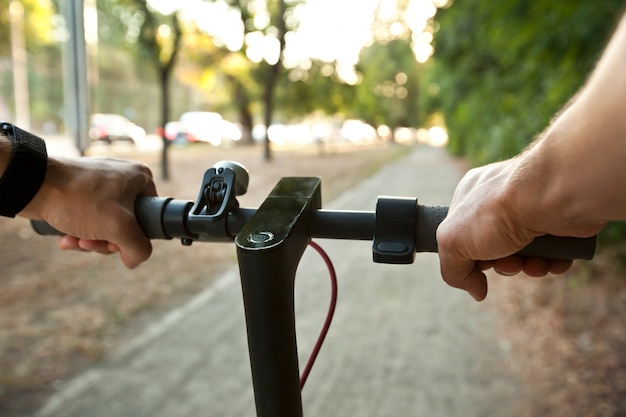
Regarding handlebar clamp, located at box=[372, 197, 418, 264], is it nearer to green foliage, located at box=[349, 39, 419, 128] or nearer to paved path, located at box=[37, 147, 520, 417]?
paved path, located at box=[37, 147, 520, 417]

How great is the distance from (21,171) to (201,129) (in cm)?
2459

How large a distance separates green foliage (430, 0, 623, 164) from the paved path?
2.34m

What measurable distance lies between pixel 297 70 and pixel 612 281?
19015 millimetres

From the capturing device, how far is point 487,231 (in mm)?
840

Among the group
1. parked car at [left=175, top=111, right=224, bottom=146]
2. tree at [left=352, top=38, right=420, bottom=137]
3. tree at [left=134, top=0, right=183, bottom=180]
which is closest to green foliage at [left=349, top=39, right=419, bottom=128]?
→ tree at [left=352, top=38, right=420, bottom=137]

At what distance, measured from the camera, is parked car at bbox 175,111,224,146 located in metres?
23.8

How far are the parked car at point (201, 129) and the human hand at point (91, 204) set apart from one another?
73.3 ft

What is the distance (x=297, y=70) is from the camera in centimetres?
2245

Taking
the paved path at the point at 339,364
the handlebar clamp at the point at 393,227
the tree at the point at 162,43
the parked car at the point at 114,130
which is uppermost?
the handlebar clamp at the point at 393,227

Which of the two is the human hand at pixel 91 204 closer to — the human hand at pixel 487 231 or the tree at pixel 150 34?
the human hand at pixel 487 231

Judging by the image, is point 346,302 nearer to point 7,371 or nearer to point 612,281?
point 612,281

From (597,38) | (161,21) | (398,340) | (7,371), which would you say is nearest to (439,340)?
(398,340)

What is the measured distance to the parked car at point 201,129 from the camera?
78.1ft

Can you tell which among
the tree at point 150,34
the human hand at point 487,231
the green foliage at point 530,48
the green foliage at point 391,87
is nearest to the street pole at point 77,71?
the human hand at point 487,231
